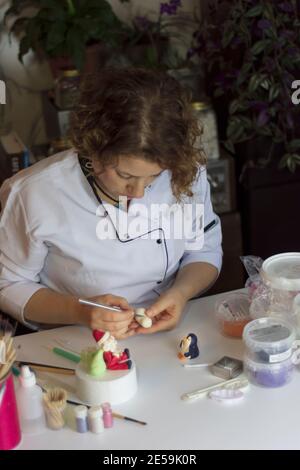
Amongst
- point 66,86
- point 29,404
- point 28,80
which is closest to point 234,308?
point 29,404

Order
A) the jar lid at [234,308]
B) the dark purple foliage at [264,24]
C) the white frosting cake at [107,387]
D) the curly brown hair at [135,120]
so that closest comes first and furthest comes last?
the white frosting cake at [107,387] → the curly brown hair at [135,120] → the jar lid at [234,308] → the dark purple foliage at [264,24]

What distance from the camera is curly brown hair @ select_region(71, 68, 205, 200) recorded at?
1.41m

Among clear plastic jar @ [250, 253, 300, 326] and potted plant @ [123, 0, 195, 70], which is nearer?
clear plastic jar @ [250, 253, 300, 326]

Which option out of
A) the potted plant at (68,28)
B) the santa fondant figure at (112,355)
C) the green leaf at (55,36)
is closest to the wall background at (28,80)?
the potted plant at (68,28)

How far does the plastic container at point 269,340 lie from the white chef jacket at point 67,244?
1.21 ft

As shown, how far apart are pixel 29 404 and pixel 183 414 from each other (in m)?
0.27

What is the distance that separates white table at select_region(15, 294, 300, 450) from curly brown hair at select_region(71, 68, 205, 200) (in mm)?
382

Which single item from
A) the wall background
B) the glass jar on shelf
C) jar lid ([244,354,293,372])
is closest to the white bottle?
jar lid ([244,354,293,372])

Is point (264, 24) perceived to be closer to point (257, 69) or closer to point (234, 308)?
point (257, 69)

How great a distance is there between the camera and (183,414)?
4.18 feet

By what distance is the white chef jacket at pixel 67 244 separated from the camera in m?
1.61

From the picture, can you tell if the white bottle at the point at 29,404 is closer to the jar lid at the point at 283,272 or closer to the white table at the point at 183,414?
the white table at the point at 183,414

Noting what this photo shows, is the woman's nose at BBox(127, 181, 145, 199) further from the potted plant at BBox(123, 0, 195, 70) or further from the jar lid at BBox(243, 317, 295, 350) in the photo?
the potted plant at BBox(123, 0, 195, 70)
